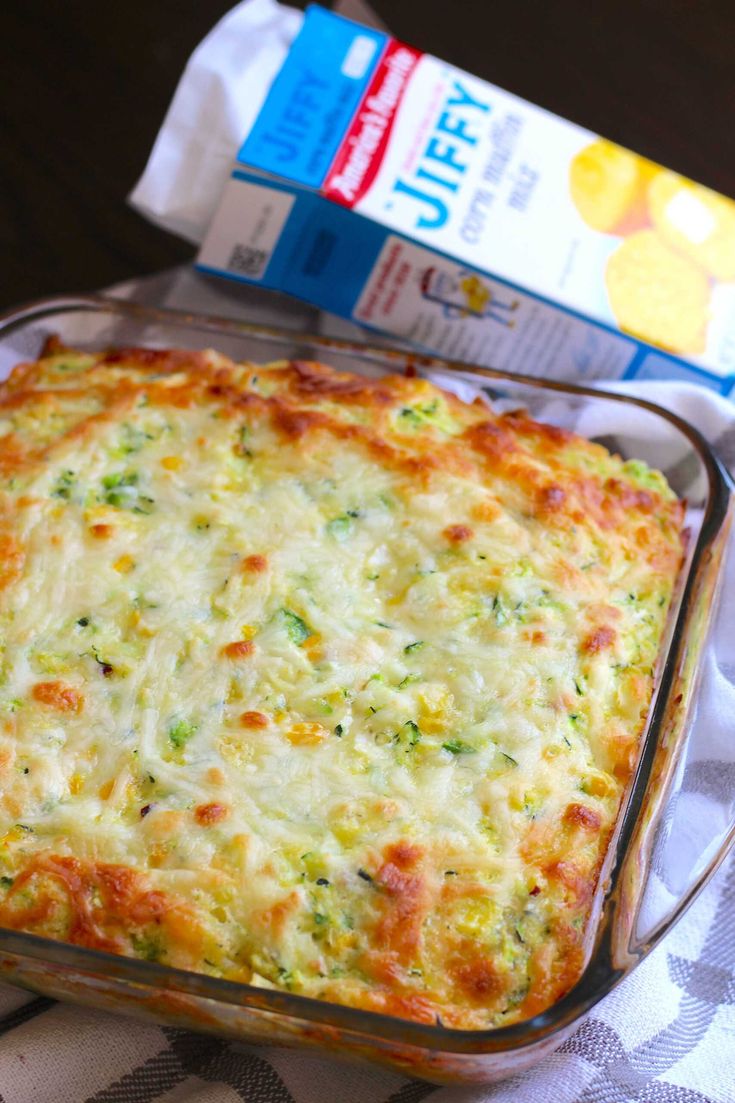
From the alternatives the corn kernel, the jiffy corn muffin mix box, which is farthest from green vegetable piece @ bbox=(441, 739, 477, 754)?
the jiffy corn muffin mix box

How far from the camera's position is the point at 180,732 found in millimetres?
2041

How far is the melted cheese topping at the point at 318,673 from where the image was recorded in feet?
6.02

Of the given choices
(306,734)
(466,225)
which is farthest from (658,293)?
(306,734)

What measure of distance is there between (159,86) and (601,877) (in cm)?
274

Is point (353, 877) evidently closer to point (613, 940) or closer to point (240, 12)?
point (613, 940)

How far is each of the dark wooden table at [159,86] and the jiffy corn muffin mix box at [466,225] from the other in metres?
0.51

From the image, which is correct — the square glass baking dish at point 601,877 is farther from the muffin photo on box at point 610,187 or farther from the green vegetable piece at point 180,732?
the muffin photo on box at point 610,187

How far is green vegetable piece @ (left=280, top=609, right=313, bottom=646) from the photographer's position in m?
2.15

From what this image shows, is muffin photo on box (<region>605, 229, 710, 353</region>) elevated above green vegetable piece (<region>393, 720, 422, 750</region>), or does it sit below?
above

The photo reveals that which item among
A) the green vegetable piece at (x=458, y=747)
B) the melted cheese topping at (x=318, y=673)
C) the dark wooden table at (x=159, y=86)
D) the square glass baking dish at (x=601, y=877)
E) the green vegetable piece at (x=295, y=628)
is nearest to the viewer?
the square glass baking dish at (x=601, y=877)

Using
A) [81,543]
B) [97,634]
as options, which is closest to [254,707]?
[97,634]

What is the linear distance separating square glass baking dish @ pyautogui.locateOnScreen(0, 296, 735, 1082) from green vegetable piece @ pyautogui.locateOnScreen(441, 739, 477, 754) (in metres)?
0.26

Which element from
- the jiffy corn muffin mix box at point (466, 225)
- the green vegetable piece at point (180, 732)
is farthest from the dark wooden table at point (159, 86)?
the green vegetable piece at point (180, 732)

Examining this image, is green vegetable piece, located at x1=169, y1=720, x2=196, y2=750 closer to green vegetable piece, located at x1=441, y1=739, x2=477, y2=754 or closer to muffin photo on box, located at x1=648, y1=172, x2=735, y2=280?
green vegetable piece, located at x1=441, y1=739, x2=477, y2=754
